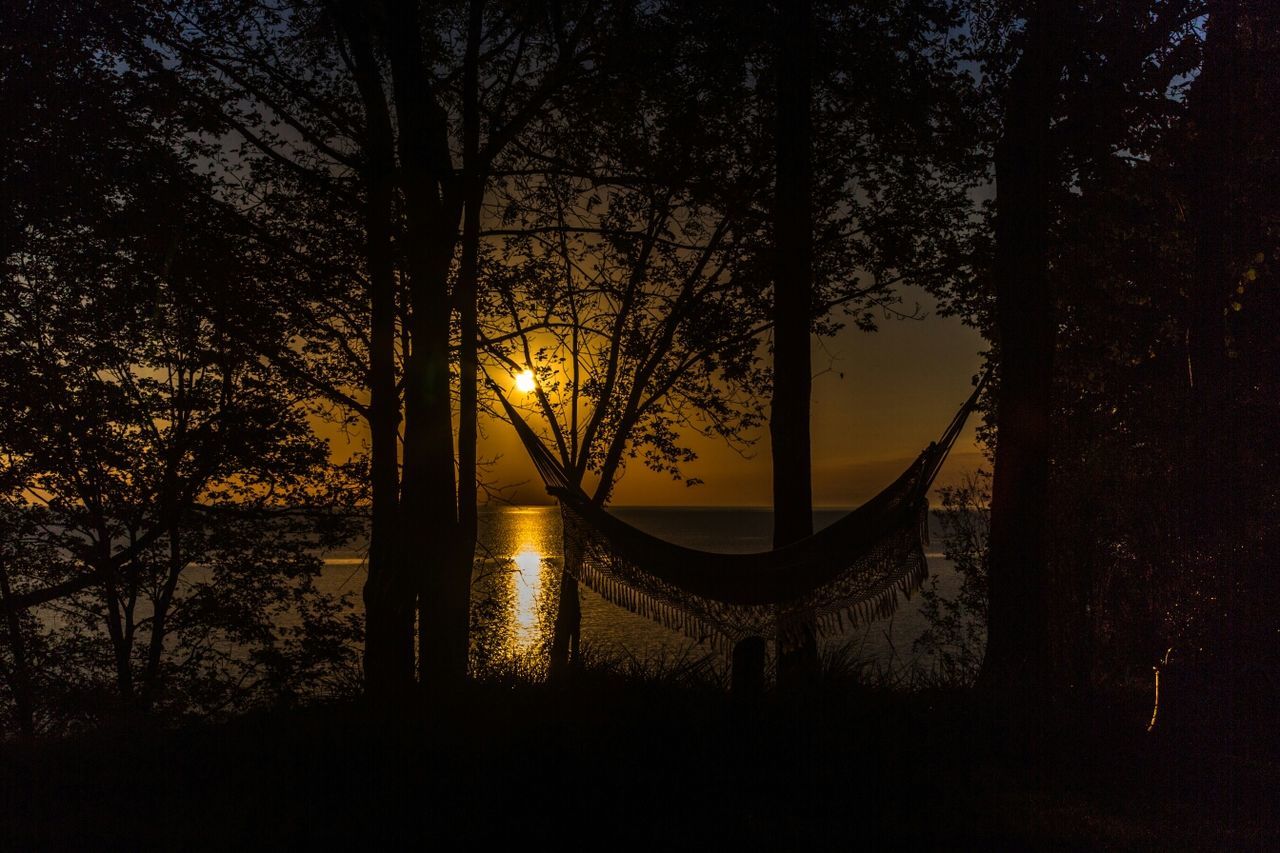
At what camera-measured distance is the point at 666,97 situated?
5.37m

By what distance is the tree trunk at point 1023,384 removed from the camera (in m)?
4.61

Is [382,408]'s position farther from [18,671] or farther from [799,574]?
[18,671]

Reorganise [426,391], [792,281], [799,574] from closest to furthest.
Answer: [799,574], [426,391], [792,281]

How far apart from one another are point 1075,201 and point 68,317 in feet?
23.2

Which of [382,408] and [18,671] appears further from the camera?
[18,671]

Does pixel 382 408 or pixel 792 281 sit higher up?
pixel 792 281

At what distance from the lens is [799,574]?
3.94 meters

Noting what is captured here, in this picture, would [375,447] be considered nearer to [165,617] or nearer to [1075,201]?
[165,617]

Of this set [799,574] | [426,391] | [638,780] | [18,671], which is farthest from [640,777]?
[18,671]

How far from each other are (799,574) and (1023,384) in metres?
1.63

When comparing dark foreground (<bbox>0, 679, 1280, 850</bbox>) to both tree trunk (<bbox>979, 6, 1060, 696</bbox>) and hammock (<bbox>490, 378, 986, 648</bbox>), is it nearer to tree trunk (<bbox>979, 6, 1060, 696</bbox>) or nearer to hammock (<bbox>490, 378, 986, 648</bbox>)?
hammock (<bbox>490, 378, 986, 648</bbox>)

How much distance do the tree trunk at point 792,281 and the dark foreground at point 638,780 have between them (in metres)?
1.10

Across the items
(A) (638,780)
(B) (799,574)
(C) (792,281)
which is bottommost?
(A) (638,780)

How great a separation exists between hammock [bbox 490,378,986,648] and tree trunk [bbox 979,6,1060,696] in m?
0.71
